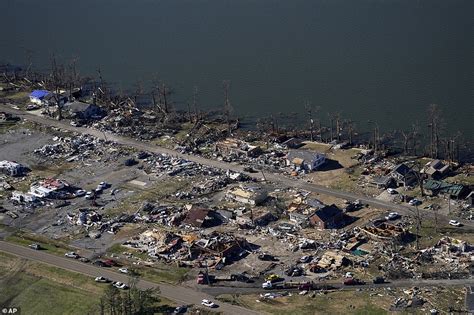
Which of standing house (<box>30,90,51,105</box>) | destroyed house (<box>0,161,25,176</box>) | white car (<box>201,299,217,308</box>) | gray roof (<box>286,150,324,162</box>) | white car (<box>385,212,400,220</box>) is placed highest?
standing house (<box>30,90,51,105</box>)

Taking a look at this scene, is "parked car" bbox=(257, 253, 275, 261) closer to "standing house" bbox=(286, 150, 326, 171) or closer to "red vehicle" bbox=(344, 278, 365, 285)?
"red vehicle" bbox=(344, 278, 365, 285)

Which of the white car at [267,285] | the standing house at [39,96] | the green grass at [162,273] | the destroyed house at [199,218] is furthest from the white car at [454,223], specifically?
the standing house at [39,96]

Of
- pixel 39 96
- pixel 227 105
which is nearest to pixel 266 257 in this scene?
pixel 227 105

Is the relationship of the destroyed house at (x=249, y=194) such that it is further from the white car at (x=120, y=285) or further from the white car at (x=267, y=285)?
the white car at (x=120, y=285)

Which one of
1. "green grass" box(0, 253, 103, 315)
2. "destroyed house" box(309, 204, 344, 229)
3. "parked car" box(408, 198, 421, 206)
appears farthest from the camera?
"parked car" box(408, 198, 421, 206)

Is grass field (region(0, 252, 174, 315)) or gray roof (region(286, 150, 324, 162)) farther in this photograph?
gray roof (region(286, 150, 324, 162))

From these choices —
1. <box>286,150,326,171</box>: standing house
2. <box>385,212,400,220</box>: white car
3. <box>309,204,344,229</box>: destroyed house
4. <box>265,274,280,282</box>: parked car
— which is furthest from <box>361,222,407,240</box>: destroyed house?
<box>286,150,326,171</box>: standing house

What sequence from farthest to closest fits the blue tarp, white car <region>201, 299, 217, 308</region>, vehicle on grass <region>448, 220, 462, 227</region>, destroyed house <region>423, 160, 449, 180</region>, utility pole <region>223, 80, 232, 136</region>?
the blue tarp, utility pole <region>223, 80, 232, 136</region>, destroyed house <region>423, 160, 449, 180</region>, vehicle on grass <region>448, 220, 462, 227</region>, white car <region>201, 299, 217, 308</region>
